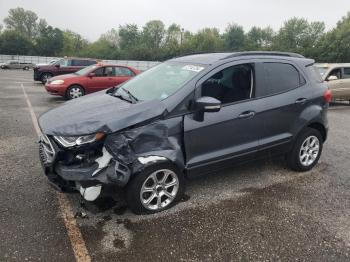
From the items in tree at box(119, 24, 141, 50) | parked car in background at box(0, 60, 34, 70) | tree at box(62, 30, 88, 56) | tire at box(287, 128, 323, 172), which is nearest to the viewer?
tire at box(287, 128, 323, 172)

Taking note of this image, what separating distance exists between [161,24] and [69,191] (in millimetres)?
92367

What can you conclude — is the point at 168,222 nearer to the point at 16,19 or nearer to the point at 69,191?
the point at 69,191

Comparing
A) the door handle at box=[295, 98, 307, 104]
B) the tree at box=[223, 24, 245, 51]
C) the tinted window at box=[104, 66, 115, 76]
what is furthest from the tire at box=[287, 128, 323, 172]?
the tree at box=[223, 24, 245, 51]

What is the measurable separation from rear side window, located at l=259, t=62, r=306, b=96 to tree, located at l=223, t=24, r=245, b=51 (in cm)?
7367

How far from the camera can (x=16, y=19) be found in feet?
299

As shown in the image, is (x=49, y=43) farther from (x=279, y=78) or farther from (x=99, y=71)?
(x=279, y=78)

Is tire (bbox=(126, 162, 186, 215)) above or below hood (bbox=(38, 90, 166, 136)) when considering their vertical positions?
below

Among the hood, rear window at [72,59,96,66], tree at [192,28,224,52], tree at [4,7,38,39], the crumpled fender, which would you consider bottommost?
the crumpled fender

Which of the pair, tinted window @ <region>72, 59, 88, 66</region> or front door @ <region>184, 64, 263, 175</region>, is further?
tinted window @ <region>72, 59, 88, 66</region>

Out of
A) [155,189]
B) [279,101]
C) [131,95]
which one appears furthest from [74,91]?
[155,189]

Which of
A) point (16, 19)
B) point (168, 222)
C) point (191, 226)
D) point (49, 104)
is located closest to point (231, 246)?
point (191, 226)

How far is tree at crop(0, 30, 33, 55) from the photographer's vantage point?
62.4m

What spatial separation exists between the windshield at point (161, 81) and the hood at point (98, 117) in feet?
1.03

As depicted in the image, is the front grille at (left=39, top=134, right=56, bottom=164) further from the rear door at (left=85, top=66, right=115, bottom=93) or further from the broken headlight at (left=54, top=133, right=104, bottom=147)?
the rear door at (left=85, top=66, right=115, bottom=93)
